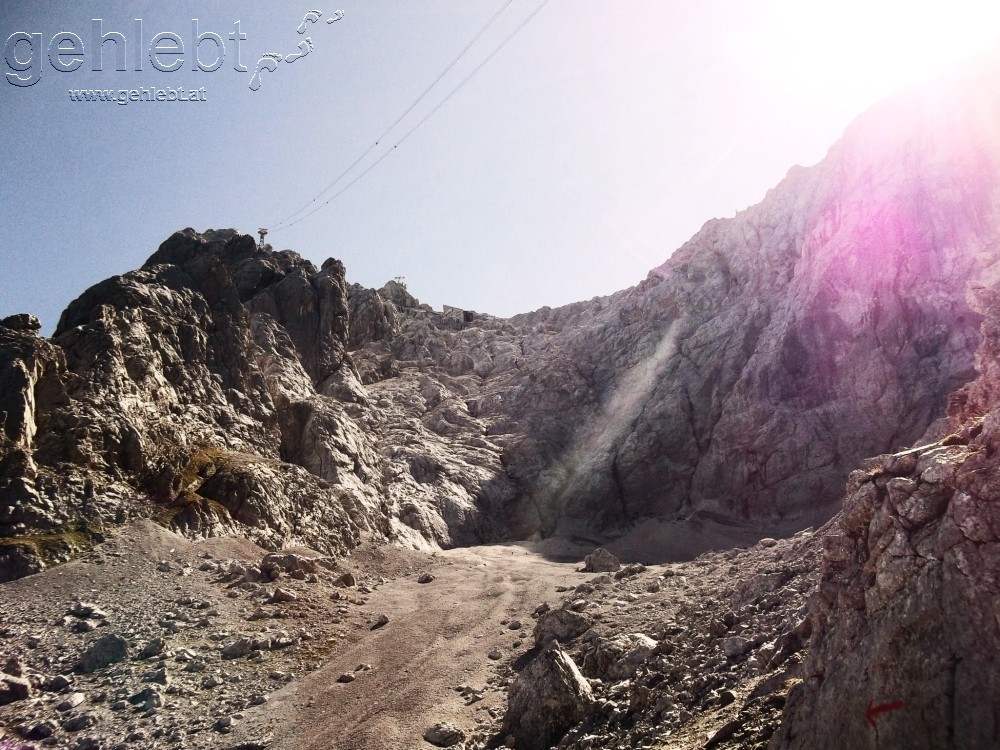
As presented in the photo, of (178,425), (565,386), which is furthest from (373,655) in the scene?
(565,386)

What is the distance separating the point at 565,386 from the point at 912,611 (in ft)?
211

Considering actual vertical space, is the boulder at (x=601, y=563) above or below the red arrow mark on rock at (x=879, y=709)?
below

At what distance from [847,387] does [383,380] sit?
48.6 meters

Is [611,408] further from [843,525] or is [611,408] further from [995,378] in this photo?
[843,525]

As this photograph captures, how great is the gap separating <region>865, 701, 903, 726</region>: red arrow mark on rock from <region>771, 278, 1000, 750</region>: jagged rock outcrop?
17 millimetres

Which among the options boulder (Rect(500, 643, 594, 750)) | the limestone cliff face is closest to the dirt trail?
boulder (Rect(500, 643, 594, 750))

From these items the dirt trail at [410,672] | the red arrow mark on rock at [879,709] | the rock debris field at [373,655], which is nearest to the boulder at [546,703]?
the rock debris field at [373,655]

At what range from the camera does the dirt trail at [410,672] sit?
17.6 metres

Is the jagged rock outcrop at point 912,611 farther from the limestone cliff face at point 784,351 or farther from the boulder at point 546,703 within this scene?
the limestone cliff face at point 784,351

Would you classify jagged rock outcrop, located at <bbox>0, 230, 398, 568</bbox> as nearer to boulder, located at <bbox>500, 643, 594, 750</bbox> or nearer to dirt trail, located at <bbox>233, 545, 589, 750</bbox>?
dirt trail, located at <bbox>233, 545, 589, 750</bbox>

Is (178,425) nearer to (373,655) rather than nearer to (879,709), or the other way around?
(373,655)

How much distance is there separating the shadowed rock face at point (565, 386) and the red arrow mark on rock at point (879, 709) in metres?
18.2

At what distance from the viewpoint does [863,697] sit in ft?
29.5

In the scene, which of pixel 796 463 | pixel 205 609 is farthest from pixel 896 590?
pixel 796 463
